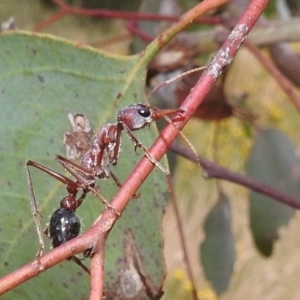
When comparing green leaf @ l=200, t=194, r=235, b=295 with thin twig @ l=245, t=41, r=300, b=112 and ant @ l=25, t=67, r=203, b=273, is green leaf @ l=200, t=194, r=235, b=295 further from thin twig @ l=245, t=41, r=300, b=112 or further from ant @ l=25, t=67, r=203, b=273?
ant @ l=25, t=67, r=203, b=273

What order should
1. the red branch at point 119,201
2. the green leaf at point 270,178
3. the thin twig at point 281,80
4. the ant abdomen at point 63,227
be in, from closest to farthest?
the red branch at point 119,201 < the ant abdomen at point 63,227 < the thin twig at point 281,80 < the green leaf at point 270,178

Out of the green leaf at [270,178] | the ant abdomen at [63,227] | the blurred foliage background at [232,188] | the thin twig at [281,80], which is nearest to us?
the ant abdomen at [63,227]

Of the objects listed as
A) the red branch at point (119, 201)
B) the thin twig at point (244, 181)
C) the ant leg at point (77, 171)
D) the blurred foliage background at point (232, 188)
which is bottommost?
the red branch at point (119, 201)

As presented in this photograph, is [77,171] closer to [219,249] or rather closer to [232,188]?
[219,249]

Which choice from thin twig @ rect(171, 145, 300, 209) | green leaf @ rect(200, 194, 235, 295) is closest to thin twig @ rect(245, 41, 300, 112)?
thin twig @ rect(171, 145, 300, 209)

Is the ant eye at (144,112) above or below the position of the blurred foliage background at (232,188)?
below

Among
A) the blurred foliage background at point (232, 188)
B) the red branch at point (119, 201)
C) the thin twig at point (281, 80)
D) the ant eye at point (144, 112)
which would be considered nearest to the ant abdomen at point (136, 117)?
the ant eye at point (144, 112)

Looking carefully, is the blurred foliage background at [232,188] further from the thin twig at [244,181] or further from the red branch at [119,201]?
the red branch at [119,201]

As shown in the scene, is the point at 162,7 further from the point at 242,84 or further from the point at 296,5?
the point at 242,84
